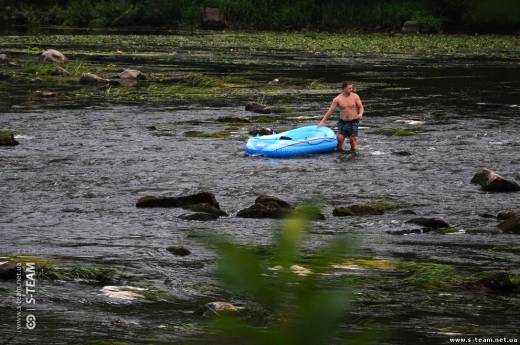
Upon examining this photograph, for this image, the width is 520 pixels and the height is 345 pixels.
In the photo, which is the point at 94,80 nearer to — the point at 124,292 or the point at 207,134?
the point at 207,134

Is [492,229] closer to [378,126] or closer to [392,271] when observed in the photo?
[392,271]

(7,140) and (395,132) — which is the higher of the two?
(395,132)

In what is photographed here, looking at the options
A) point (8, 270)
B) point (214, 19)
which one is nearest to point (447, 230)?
point (8, 270)

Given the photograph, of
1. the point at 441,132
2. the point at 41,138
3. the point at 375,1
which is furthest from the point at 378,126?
the point at 375,1

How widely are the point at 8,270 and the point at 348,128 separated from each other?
13092 millimetres

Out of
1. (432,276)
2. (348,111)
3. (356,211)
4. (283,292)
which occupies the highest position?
(283,292)

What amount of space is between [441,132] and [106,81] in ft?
51.0

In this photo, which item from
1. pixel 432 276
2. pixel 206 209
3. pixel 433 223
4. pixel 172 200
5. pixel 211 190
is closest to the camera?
pixel 432 276

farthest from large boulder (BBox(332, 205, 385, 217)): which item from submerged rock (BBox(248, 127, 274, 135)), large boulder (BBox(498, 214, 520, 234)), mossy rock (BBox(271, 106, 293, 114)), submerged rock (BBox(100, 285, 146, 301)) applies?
mossy rock (BBox(271, 106, 293, 114))

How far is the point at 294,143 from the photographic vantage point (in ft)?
74.8

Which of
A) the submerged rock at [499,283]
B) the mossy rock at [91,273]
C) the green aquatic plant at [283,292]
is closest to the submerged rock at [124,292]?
the mossy rock at [91,273]

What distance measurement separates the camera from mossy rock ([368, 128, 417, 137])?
25.8m

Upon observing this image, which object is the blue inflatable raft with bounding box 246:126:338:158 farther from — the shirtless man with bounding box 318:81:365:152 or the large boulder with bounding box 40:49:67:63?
the large boulder with bounding box 40:49:67:63

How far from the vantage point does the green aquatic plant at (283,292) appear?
1202 mm
